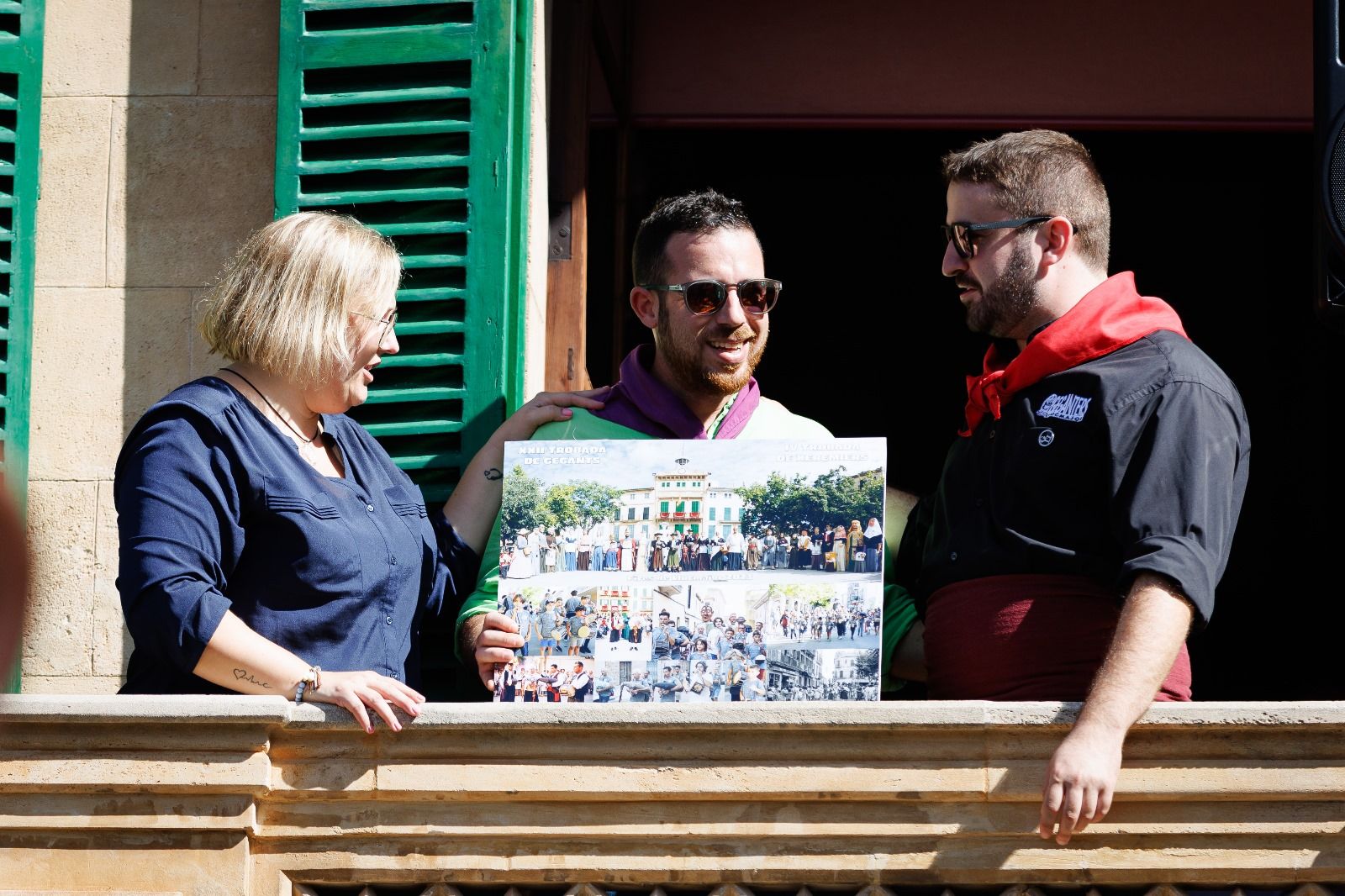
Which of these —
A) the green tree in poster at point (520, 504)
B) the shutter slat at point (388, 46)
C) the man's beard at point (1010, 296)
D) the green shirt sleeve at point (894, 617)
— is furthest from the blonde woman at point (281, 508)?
the man's beard at point (1010, 296)

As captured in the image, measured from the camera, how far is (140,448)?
298 centimetres

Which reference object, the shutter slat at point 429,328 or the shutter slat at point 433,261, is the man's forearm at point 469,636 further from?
the shutter slat at point 433,261

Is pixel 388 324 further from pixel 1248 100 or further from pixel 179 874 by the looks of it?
pixel 1248 100

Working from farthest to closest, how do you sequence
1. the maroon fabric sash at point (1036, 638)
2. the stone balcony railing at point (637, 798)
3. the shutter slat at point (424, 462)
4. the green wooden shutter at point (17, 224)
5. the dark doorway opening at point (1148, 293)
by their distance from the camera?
the dark doorway opening at point (1148, 293) < the green wooden shutter at point (17, 224) < the shutter slat at point (424, 462) < the maroon fabric sash at point (1036, 638) < the stone balcony railing at point (637, 798)

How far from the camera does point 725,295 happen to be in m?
3.52

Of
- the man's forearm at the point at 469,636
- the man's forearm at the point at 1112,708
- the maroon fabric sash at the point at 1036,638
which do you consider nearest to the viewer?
the man's forearm at the point at 1112,708

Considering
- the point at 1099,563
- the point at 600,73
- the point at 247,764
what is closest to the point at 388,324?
the point at 247,764

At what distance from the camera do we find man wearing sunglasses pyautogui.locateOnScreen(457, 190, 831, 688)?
11.6 feet

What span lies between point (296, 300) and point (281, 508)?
16.1 inches

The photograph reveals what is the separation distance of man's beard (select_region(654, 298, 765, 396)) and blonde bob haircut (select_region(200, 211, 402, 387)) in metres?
0.67

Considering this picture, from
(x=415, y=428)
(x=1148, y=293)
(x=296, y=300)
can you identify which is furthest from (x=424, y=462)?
(x=1148, y=293)

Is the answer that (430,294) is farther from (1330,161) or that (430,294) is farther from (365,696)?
(1330,161)

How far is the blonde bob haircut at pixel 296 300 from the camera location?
315 cm

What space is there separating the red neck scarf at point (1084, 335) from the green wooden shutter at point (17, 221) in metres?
2.30
